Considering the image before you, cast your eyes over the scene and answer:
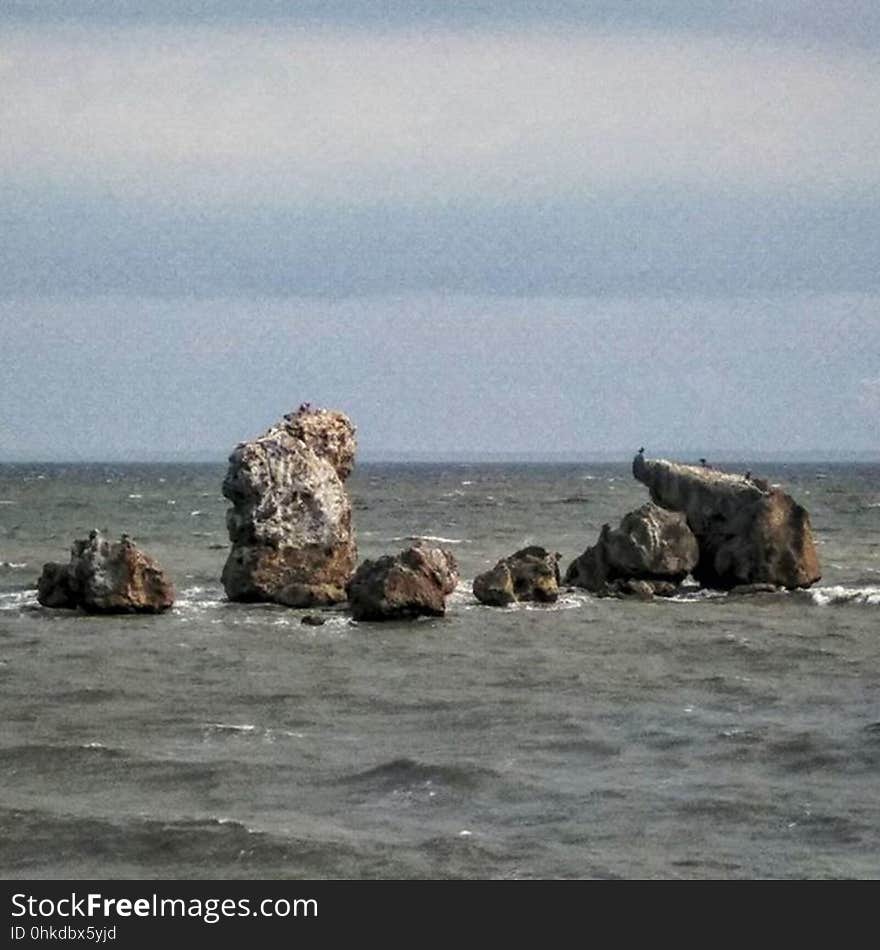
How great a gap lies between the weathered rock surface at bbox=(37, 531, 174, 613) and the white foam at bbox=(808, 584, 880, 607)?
54.9 ft

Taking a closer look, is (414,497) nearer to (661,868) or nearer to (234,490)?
(234,490)

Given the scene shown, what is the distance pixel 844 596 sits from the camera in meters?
50.7

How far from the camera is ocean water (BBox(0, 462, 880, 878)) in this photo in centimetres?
2206

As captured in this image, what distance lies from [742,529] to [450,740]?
23.0 metres

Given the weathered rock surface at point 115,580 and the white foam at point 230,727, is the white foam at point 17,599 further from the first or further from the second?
the white foam at point 230,727

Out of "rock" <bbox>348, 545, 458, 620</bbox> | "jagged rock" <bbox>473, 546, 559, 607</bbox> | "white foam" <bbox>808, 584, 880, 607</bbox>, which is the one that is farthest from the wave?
"white foam" <bbox>808, 584, 880, 607</bbox>

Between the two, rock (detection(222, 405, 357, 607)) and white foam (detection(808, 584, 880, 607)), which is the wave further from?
white foam (detection(808, 584, 880, 607))

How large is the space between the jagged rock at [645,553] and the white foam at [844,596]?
3443mm

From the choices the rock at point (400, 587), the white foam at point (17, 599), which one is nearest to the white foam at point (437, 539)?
the white foam at point (17, 599)

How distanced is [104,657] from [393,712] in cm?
882

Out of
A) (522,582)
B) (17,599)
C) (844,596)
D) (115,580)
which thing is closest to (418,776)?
(115,580)

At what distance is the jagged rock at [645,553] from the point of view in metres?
49.4

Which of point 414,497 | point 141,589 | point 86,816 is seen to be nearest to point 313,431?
point 141,589

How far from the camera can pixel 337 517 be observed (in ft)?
154
